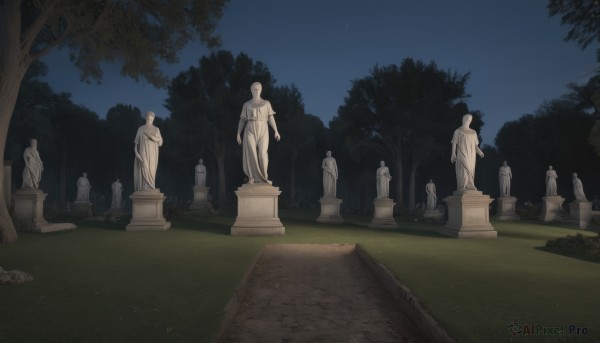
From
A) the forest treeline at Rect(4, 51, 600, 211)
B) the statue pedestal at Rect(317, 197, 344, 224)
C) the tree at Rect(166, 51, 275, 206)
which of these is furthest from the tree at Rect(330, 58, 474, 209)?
the statue pedestal at Rect(317, 197, 344, 224)

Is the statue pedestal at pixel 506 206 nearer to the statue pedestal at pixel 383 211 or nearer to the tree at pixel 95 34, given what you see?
the statue pedestal at pixel 383 211

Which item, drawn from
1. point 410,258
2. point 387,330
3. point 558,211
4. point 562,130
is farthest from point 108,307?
point 562,130

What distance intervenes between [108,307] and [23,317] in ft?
2.75

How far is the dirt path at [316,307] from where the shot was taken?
14.9ft

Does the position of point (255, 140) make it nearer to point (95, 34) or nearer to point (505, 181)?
point (95, 34)

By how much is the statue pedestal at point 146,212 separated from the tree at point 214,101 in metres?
19.4

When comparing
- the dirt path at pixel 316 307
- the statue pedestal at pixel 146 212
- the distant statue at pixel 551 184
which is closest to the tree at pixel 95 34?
the statue pedestal at pixel 146 212

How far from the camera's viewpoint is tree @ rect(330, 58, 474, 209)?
30938 millimetres

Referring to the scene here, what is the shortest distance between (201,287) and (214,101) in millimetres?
30013

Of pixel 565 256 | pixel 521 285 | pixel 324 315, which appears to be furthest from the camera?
pixel 565 256

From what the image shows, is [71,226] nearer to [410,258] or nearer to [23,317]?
[23,317]

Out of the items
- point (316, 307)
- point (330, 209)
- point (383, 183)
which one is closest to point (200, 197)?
point (330, 209)

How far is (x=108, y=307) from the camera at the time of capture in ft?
15.3

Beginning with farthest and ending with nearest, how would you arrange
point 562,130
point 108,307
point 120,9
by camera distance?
1. point 562,130
2. point 120,9
3. point 108,307
